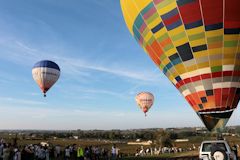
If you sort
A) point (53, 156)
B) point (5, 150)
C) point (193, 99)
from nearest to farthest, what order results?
point (193, 99) < point (5, 150) < point (53, 156)

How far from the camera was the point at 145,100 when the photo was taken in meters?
44.8

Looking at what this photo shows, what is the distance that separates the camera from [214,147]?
13.1m

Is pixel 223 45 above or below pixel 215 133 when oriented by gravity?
above

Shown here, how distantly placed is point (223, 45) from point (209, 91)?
2069mm

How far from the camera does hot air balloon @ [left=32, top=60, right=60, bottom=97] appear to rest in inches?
1271

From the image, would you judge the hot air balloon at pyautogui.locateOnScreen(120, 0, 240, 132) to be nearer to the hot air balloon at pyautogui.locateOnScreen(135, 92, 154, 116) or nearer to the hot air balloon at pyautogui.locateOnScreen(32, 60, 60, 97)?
Result: the hot air balloon at pyautogui.locateOnScreen(32, 60, 60, 97)

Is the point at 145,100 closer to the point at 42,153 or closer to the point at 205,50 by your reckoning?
the point at 42,153

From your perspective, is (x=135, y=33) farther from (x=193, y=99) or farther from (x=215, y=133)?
(x=215, y=133)

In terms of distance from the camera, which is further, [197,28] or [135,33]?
[135,33]

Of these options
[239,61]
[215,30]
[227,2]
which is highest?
Answer: [227,2]

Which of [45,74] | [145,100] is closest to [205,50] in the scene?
[45,74]

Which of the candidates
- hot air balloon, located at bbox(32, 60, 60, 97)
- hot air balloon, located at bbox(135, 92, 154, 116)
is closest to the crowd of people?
hot air balloon, located at bbox(32, 60, 60, 97)

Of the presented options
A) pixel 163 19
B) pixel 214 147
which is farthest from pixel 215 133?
pixel 163 19

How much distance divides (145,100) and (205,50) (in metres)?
29.1
